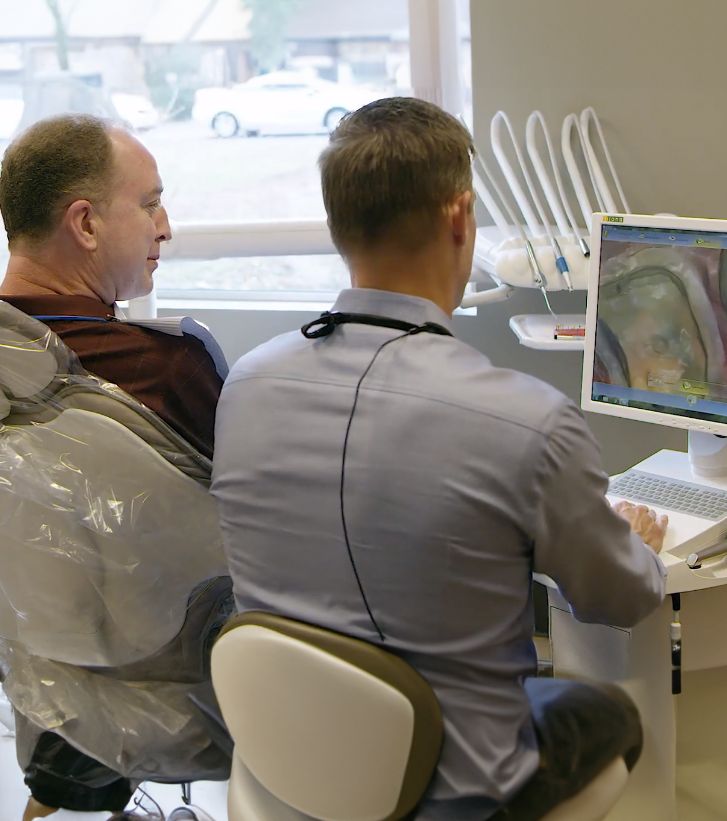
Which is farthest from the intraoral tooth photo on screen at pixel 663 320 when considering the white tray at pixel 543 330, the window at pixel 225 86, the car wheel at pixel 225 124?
the car wheel at pixel 225 124

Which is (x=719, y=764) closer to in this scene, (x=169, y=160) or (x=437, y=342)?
(x=437, y=342)

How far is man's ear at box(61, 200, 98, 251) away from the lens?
1545mm

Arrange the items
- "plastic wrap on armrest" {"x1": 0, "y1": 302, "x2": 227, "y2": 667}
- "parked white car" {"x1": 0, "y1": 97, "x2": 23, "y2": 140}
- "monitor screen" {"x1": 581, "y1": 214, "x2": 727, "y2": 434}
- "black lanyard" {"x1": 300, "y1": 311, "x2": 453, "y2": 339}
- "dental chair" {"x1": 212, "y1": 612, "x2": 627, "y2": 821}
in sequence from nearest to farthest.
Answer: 1. "dental chair" {"x1": 212, "y1": 612, "x2": 627, "y2": 821}
2. "black lanyard" {"x1": 300, "y1": 311, "x2": 453, "y2": 339}
3. "plastic wrap on armrest" {"x1": 0, "y1": 302, "x2": 227, "y2": 667}
4. "monitor screen" {"x1": 581, "y1": 214, "x2": 727, "y2": 434}
5. "parked white car" {"x1": 0, "y1": 97, "x2": 23, "y2": 140}

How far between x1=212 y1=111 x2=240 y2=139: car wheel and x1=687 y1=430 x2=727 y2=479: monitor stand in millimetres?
1555

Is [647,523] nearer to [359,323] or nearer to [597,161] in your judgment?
[359,323]

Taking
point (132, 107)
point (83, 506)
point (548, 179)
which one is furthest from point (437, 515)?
point (132, 107)

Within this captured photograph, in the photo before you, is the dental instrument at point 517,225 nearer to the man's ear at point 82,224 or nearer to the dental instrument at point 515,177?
the dental instrument at point 515,177

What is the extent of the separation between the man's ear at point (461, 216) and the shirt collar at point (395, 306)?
8cm

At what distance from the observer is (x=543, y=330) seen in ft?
7.19

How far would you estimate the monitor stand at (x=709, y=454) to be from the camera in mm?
1831

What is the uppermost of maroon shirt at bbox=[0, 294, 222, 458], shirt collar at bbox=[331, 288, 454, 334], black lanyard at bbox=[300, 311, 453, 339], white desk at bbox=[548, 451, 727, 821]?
shirt collar at bbox=[331, 288, 454, 334]

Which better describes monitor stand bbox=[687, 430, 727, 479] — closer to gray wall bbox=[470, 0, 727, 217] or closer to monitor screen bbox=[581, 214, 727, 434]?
monitor screen bbox=[581, 214, 727, 434]

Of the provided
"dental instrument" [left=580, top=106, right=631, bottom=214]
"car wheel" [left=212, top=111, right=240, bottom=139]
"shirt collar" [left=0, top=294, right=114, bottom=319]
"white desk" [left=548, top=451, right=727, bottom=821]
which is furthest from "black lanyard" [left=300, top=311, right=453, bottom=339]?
"car wheel" [left=212, top=111, right=240, bottom=139]

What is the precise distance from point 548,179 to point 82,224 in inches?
44.4
